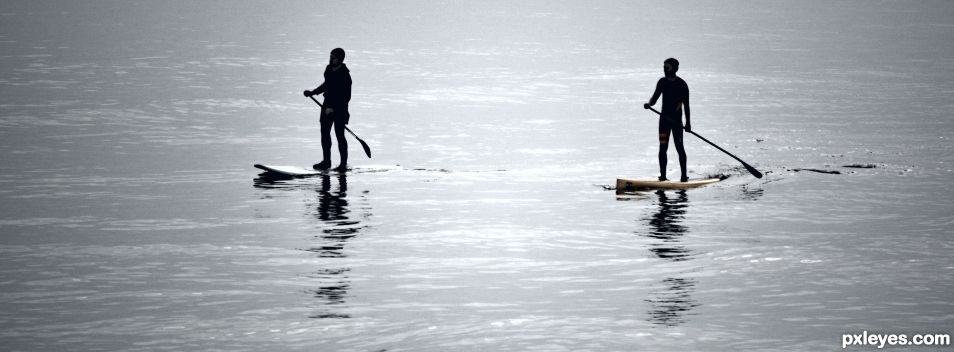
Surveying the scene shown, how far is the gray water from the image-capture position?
1105 centimetres

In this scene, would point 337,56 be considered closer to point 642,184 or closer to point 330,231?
point 642,184

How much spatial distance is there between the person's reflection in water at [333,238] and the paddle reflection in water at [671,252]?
2.59 m

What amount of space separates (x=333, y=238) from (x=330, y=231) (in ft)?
1.57

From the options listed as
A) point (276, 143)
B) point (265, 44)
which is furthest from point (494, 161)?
point (265, 44)

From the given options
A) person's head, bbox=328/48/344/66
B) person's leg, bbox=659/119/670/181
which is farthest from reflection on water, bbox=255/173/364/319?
person's leg, bbox=659/119/670/181

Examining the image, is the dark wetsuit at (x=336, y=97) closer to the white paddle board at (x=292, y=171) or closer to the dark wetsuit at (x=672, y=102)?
the white paddle board at (x=292, y=171)

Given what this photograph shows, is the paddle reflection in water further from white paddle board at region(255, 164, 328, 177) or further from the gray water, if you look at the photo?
white paddle board at region(255, 164, 328, 177)

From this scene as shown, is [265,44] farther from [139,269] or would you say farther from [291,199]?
[139,269]

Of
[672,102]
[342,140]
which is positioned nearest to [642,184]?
[672,102]

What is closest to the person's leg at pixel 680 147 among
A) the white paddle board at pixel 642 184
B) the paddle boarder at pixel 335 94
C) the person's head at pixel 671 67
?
the white paddle board at pixel 642 184

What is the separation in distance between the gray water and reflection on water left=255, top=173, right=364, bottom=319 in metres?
0.06

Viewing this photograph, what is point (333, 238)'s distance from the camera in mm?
14945

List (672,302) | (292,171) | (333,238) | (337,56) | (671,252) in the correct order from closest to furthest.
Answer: (672,302) → (671,252) → (333,238) → (337,56) → (292,171)

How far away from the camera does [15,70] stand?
43969 mm
